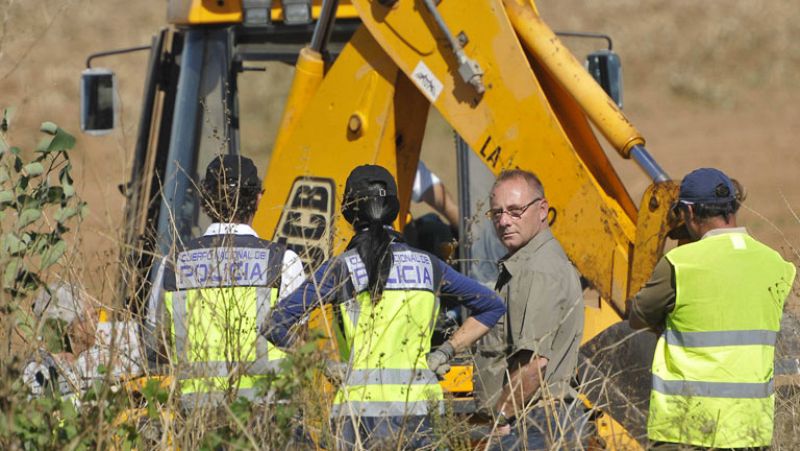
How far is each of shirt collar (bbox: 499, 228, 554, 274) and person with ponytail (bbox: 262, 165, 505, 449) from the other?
17cm

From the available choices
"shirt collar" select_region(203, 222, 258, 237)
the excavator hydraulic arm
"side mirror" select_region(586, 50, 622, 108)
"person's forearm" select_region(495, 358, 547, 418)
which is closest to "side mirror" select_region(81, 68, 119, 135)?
the excavator hydraulic arm

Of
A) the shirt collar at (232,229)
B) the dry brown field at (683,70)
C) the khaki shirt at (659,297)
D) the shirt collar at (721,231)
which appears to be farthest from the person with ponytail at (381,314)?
the dry brown field at (683,70)

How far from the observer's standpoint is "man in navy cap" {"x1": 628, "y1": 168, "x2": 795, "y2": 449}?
15.4 ft

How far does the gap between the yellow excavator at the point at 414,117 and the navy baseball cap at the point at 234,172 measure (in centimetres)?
57

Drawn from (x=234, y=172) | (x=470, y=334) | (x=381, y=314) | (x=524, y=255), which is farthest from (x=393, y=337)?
(x=234, y=172)

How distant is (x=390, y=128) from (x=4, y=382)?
9.39 feet

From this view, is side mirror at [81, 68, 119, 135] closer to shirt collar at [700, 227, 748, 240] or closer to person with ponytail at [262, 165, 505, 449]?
person with ponytail at [262, 165, 505, 449]

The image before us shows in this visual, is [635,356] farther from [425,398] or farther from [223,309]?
[223,309]

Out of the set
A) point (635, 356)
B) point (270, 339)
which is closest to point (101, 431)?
point (270, 339)

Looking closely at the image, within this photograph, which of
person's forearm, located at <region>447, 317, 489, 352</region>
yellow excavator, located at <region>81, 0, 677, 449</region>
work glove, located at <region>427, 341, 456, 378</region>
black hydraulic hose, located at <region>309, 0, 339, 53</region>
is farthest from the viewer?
black hydraulic hose, located at <region>309, 0, 339, 53</region>

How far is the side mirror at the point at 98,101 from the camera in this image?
24.6ft

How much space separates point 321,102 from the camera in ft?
22.1

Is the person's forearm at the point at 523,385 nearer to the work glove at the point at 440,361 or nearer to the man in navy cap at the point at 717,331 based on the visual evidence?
the work glove at the point at 440,361

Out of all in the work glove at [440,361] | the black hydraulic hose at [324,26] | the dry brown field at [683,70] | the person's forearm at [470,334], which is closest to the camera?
the work glove at [440,361]
